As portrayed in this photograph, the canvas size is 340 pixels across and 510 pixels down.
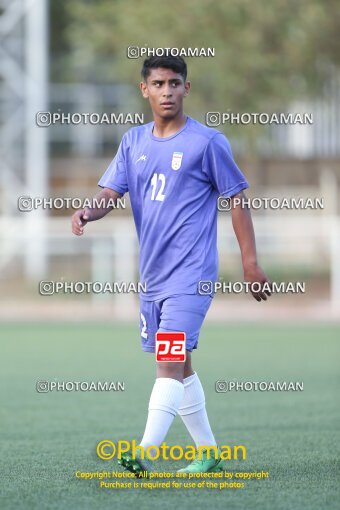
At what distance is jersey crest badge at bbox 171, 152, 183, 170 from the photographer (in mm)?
5977

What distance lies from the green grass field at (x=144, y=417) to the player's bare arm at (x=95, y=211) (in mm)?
1191

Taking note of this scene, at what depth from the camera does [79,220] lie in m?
6.05

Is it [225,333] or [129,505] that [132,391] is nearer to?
[129,505]

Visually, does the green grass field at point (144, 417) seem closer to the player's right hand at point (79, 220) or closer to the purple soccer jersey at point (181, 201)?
the purple soccer jersey at point (181, 201)

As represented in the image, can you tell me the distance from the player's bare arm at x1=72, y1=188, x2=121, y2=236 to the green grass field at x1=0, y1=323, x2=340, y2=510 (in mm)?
1191

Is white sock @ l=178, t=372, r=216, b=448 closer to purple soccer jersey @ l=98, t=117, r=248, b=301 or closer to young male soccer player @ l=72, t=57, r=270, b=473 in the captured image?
young male soccer player @ l=72, t=57, r=270, b=473

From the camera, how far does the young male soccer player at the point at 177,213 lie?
5914mm

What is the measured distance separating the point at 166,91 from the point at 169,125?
19cm

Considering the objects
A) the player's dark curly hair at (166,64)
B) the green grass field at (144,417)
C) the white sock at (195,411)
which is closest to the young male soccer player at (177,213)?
the player's dark curly hair at (166,64)

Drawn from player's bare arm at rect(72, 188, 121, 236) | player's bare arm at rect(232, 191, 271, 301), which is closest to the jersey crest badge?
player's bare arm at rect(232, 191, 271, 301)

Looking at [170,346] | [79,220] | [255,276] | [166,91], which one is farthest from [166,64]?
[170,346]

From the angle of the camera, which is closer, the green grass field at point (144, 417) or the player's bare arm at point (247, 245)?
the green grass field at point (144, 417)

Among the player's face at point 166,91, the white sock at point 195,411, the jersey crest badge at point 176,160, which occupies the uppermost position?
the player's face at point 166,91

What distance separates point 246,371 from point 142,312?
19.8 ft
